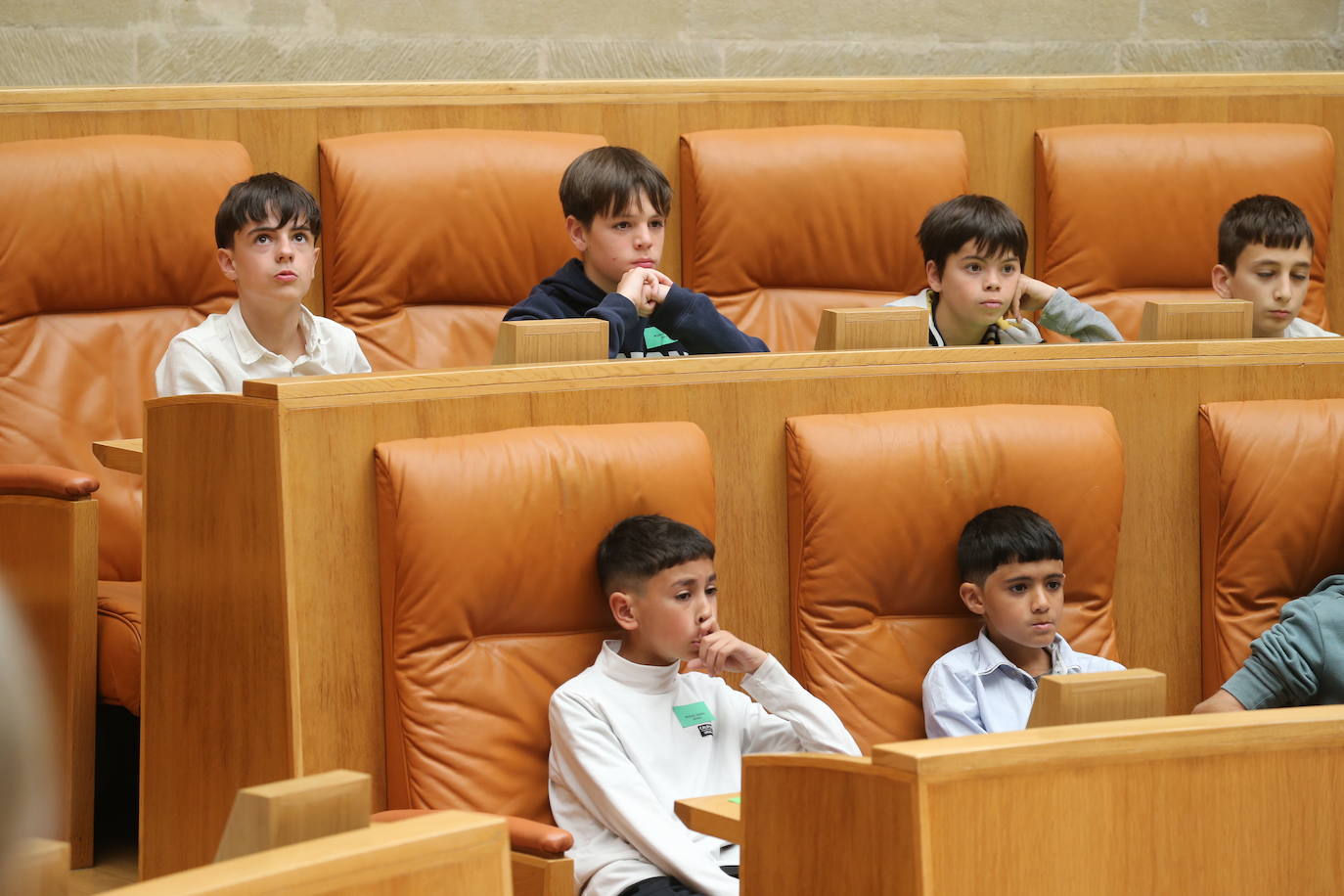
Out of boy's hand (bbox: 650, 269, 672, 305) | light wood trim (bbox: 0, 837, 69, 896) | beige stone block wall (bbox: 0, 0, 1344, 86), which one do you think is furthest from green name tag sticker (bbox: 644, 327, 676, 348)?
light wood trim (bbox: 0, 837, 69, 896)

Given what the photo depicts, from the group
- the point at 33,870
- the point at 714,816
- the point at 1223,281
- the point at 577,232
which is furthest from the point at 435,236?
the point at 33,870

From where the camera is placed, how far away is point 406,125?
2.34 m

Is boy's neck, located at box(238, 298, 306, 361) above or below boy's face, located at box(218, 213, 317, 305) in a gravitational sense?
below

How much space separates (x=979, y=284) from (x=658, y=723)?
817mm

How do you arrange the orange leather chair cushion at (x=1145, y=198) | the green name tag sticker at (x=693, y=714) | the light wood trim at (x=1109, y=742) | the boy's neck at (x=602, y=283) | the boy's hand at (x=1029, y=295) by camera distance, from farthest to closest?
1. the orange leather chair cushion at (x=1145, y=198)
2. the boy's hand at (x=1029, y=295)
3. the boy's neck at (x=602, y=283)
4. the green name tag sticker at (x=693, y=714)
5. the light wood trim at (x=1109, y=742)

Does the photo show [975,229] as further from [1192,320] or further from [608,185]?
[608,185]

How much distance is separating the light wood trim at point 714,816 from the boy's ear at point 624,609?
24 centimetres

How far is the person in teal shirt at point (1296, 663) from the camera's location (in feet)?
5.46

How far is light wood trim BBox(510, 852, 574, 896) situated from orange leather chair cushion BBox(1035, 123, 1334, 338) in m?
1.52

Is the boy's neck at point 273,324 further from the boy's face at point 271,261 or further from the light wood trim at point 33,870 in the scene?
the light wood trim at point 33,870

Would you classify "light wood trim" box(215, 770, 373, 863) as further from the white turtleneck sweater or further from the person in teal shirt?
the person in teal shirt

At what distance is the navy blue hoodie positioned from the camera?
1.79m

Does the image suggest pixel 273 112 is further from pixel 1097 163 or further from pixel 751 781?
pixel 751 781

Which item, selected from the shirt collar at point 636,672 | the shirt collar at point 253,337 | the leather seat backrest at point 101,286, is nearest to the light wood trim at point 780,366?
the shirt collar at point 636,672
